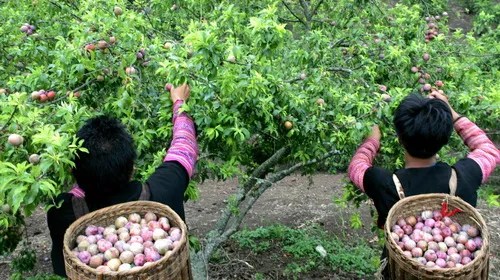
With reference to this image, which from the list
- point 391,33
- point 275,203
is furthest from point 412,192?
point 275,203

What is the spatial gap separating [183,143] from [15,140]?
2.37 ft

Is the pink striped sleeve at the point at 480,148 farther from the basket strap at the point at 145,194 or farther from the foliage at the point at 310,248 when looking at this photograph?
the foliage at the point at 310,248

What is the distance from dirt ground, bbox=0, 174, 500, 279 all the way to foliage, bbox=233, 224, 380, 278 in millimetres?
122

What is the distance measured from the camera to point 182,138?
7.47ft

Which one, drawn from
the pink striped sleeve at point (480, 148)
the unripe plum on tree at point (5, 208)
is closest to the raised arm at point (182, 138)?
the unripe plum on tree at point (5, 208)

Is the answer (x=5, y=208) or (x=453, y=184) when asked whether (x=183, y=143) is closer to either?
(x=5, y=208)

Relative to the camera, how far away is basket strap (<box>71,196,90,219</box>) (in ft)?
6.57

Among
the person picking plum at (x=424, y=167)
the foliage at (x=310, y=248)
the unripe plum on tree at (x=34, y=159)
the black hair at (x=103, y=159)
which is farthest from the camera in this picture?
the foliage at (x=310, y=248)

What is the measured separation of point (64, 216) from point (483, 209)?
6.63 metres

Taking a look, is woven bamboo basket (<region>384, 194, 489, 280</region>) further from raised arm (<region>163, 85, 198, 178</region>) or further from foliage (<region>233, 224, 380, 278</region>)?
foliage (<region>233, 224, 380, 278</region>)

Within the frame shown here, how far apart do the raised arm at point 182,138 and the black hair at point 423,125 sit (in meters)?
0.98

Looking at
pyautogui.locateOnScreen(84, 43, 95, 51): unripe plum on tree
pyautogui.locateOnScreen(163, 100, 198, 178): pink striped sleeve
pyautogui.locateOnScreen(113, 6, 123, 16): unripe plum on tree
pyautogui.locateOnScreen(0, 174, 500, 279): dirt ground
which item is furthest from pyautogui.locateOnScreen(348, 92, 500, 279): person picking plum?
pyautogui.locateOnScreen(0, 174, 500, 279): dirt ground

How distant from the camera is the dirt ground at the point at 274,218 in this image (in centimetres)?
511

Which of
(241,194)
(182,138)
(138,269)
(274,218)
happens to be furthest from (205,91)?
(274,218)
